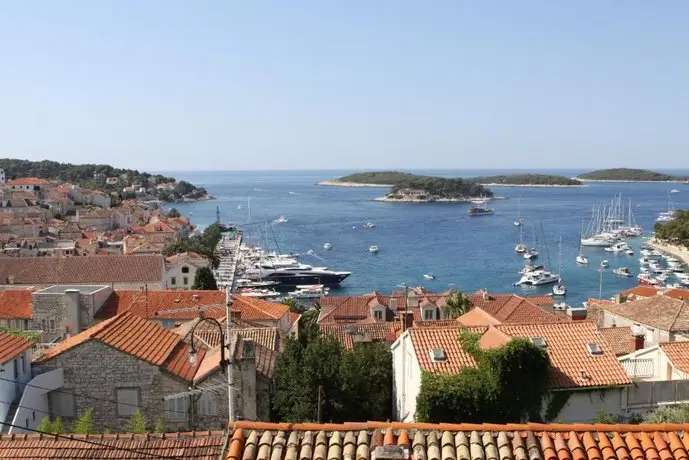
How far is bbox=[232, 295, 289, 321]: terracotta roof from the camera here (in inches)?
1155

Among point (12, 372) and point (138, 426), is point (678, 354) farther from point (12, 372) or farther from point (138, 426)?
point (12, 372)

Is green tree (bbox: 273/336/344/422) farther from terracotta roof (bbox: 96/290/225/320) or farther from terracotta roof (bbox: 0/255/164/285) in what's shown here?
terracotta roof (bbox: 0/255/164/285)

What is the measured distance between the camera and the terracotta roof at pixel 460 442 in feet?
18.2

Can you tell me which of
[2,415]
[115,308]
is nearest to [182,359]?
[2,415]

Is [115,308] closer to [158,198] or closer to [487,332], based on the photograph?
[487,332]

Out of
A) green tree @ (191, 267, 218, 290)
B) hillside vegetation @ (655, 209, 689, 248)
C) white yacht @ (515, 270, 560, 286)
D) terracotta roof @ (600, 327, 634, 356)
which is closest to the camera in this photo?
terracotta roof @ (600, 327, 634, 356)

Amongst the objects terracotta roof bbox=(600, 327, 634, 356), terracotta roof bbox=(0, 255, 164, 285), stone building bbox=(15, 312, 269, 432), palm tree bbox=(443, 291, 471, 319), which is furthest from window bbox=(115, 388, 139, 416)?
terracotta roof bbox=(0, 255, 164, 285)

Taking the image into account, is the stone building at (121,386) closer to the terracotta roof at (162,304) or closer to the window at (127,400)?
the window at (127,400)

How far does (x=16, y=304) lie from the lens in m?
30.7

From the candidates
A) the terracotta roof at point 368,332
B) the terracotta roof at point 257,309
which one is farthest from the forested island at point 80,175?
the terracotta roof at point 368,332

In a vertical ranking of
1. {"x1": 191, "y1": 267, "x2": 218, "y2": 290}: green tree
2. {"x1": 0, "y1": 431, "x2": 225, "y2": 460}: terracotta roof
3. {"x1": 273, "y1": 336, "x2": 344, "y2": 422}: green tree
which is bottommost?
{"x1": 191, "y1": 267, "x2": 218, "y2": 290}: green tree

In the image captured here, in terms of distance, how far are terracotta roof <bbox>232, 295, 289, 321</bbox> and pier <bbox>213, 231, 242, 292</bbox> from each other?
2486 centimetres

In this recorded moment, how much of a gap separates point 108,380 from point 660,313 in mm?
21690

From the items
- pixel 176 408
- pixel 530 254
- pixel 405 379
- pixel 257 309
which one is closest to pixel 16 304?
pixel 257 309
